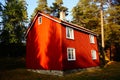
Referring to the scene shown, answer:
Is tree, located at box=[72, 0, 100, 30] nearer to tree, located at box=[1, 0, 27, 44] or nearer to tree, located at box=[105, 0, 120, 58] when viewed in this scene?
tree, located at box=[105, 0, 120, 58]

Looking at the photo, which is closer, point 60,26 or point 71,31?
point 60,26

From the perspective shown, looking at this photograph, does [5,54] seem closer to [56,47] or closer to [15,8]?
[15,8]

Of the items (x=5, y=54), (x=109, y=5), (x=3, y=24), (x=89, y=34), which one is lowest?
(x=5, y=54)

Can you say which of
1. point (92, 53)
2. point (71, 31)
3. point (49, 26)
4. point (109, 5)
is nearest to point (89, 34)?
point (92, 53)

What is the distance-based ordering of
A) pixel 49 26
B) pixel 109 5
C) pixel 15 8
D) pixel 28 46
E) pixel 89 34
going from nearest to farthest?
1. pixel 49 26
2. pixel 28 46
3. pixel 89 34
4. pixel 109 5
5. pixel 15 8

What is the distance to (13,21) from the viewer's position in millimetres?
51594

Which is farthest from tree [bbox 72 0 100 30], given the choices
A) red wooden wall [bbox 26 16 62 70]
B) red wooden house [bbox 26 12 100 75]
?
red wooden wall [bbox 26 16 62 70]

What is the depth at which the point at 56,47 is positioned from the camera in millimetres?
28578

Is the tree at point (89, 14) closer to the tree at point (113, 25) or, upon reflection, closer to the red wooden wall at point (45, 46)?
the tree at point (113, 25)

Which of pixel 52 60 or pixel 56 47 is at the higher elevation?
pixel 56 47

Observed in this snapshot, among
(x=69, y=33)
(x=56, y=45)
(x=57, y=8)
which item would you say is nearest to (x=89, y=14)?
(x=57, y=8)

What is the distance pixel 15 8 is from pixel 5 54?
1213cm

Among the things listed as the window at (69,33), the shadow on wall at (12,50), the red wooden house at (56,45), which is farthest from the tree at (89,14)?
the window at (69,33)

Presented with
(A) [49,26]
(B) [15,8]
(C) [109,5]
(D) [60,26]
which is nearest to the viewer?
(D) [60,26]
